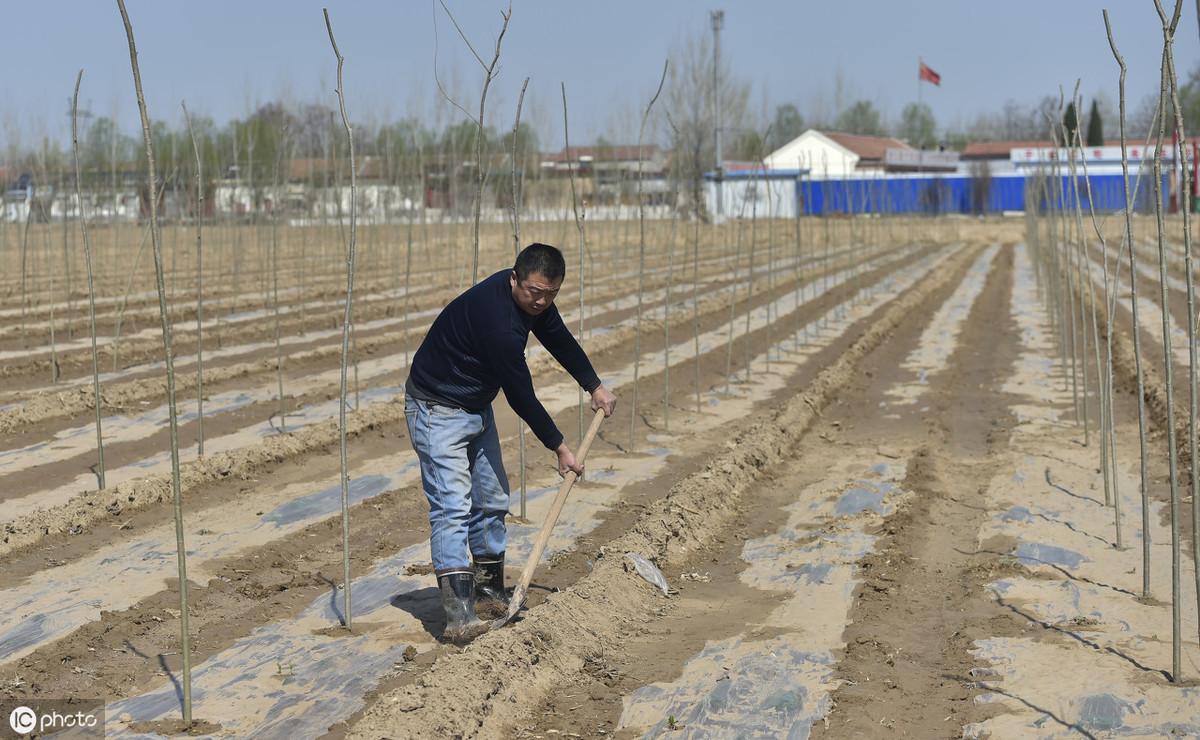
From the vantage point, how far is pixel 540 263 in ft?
12.5

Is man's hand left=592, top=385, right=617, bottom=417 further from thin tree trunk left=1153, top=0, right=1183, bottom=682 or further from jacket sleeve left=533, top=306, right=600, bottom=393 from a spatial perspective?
thin tree trunk left=1153, top=0, right=1183, bottom=682

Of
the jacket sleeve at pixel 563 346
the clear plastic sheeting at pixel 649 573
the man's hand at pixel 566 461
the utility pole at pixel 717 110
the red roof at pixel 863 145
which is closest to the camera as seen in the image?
the man's hand at pixel 566 461

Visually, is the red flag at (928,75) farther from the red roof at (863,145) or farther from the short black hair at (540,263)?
the short black hair at (540,263)

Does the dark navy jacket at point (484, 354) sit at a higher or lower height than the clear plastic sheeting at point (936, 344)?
higher

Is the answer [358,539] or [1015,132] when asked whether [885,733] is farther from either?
[1015,132]

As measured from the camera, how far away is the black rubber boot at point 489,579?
441cm

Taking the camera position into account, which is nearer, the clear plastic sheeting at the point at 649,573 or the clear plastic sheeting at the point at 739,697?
the clear plastic sheeting at the point at 739,697

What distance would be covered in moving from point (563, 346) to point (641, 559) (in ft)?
4.14

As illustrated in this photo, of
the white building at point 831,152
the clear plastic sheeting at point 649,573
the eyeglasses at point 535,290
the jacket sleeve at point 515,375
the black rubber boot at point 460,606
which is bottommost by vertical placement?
the clear plastic sheeting at point 649,573

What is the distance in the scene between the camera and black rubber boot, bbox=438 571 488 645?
411 cm

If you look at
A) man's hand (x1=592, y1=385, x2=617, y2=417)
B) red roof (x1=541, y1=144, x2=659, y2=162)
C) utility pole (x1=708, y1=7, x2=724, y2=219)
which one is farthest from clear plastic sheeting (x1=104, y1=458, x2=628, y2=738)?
utility pole (x1=708, y1=7, x2=724, y2=219)

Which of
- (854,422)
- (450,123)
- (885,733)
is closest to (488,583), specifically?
(885,733)

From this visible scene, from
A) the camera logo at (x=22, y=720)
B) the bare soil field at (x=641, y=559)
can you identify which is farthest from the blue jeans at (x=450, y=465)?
the camera logo at (x=22, y=720)

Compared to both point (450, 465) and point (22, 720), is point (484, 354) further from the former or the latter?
point (22, 720)
